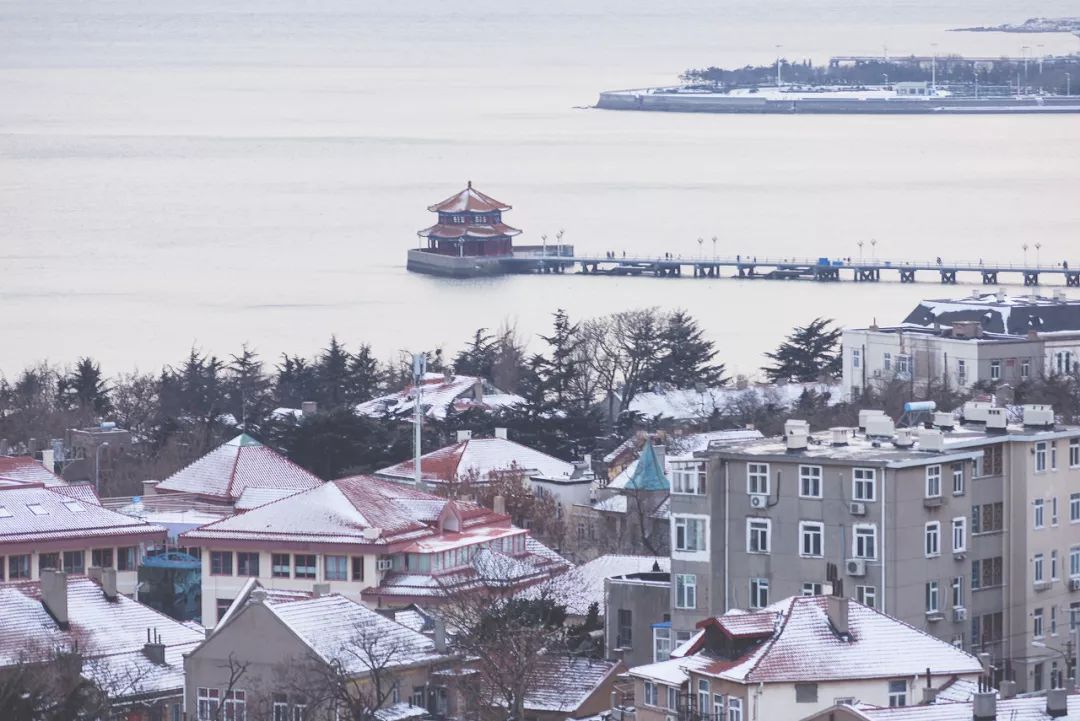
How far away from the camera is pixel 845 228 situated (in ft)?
302

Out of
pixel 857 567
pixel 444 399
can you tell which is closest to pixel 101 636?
pixel 857 567

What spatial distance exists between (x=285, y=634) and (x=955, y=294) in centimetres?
5203

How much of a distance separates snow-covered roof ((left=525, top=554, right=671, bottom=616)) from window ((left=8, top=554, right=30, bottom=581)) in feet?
13.0

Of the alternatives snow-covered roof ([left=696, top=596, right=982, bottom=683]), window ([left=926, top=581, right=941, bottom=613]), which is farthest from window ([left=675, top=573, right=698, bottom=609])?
snow-covered roof ([left=696, top=596, right=982, bottom=683])

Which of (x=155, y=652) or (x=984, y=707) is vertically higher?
(x=984, y=707)

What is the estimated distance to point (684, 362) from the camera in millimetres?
41594

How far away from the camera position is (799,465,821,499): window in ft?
57.5

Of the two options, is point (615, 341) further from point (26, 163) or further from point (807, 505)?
point (26, 163)

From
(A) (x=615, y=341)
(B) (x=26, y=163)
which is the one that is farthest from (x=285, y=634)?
(B) (x=26, y=163)

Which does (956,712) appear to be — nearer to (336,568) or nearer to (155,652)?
(155,652)

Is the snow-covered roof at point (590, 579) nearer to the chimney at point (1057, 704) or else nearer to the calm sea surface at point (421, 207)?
the chimney at point (1057, 704)

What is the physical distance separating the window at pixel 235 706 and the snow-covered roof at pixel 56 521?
6398 mm

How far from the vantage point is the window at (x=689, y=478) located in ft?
58.9

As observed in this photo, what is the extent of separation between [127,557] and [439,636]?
250 inches
